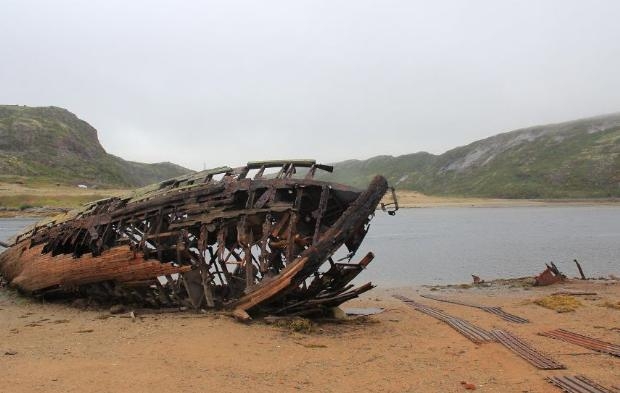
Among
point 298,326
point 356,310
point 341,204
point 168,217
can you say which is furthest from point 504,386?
point 168,217

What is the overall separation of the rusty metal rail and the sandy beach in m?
0.19

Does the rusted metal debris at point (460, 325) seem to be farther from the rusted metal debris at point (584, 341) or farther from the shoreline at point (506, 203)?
the shoreline at point (506, 203)

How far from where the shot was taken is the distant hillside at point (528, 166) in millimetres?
103875

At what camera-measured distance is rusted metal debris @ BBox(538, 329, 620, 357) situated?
1048 cm

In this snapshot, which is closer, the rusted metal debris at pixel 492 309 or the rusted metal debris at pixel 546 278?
the rusted metal debris at pixel 492 309

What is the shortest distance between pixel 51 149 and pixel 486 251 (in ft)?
340

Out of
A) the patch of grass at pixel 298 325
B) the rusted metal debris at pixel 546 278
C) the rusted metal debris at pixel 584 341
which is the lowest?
the rusted metal debris at pixel 546 278

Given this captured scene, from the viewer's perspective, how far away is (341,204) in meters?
13.4

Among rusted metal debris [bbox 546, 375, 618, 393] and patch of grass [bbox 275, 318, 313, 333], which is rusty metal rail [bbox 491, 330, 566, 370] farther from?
patch of grass [bbox 275, 318, 313, 333]

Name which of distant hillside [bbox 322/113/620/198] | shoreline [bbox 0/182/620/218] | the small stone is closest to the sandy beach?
the small stone

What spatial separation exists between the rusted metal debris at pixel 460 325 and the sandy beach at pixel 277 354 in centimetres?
24

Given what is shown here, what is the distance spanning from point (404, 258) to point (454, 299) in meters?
14.9

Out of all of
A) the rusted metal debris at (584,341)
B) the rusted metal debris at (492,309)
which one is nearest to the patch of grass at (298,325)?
the rusted metal debris at (584,341)

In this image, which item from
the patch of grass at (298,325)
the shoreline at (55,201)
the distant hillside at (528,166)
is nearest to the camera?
the patch of grass at (298,325)
